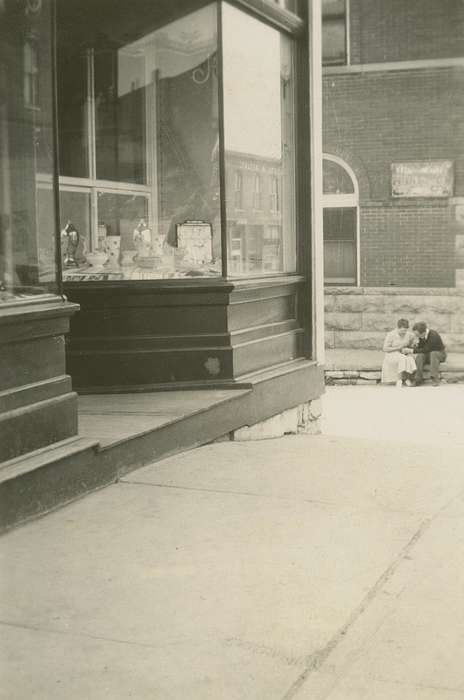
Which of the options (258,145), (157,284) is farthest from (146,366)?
(258,145)

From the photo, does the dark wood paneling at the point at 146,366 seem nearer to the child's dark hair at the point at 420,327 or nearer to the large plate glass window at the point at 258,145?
the large plate glass window at the point at 258,145

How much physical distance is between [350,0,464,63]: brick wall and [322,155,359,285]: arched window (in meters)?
2.32

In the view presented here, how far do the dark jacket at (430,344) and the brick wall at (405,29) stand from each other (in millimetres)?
6006

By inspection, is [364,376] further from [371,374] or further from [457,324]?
[457,324]

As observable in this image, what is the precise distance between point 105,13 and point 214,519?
4792mm

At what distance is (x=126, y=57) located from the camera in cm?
859

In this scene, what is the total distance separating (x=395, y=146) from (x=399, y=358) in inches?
200

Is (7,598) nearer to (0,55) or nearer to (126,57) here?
(0,55)

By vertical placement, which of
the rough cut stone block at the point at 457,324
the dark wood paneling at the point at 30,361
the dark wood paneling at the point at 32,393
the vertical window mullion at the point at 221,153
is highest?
the vertical window mullion at the point at 221,153

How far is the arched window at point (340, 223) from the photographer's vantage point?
21.9 meters

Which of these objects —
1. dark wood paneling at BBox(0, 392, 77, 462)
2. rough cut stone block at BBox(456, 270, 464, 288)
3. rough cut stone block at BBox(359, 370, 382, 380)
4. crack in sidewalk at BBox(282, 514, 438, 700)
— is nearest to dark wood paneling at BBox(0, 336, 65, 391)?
dark wood paneling at BBox(0, 392, 77, 462)

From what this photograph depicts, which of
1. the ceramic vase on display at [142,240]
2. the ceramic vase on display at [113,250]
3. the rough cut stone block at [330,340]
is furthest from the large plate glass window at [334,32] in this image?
the ceramic vase on display at [113,250]

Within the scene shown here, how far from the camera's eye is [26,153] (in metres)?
5.80

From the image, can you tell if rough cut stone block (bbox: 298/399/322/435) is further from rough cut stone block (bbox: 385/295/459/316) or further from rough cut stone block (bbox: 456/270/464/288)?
rough cut stone block (bbox: 456/270/464/288)
